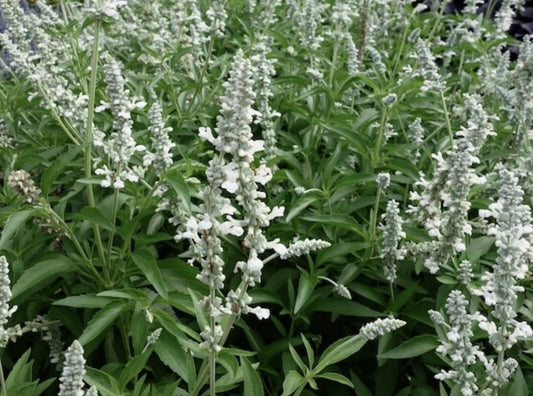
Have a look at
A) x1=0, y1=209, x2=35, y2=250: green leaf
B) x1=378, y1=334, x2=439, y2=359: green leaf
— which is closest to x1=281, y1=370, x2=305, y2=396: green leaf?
x1=378, y1=334, x2=439, y2=359: green leaf

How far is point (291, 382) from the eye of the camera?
7.72 ft

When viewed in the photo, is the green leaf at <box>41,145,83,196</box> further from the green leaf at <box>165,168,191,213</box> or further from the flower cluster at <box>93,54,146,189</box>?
the green leaf at <box>165,168,191,213</box>

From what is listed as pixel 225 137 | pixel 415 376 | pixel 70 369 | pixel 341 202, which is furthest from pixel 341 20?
pixel 70 369

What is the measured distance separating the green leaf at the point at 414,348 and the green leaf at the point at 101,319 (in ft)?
3.58

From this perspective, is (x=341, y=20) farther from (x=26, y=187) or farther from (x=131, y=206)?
(x=26, y=187)

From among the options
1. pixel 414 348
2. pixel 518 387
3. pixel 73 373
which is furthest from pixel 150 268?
pixel 518 387

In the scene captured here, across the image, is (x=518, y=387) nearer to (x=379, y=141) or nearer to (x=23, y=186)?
(x=379, y=141)

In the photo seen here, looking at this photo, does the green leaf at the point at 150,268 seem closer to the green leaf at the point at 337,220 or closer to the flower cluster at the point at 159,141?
the flower cluster at the point at 159,141

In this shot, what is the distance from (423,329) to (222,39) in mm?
3295

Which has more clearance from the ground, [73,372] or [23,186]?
[73,372]

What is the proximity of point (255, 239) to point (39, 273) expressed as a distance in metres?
1.21

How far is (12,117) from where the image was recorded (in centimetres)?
412

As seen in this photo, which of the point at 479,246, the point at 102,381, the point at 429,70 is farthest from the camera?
the point at 429,70

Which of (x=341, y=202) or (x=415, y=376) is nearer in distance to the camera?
(x=415, y=376)
